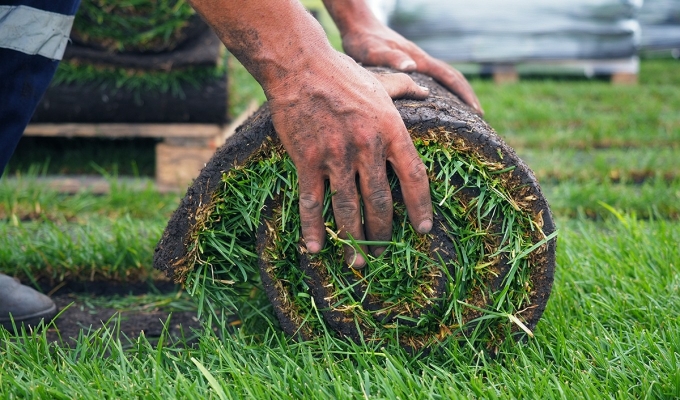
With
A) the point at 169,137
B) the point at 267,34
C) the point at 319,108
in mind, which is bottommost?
the point at 169,137

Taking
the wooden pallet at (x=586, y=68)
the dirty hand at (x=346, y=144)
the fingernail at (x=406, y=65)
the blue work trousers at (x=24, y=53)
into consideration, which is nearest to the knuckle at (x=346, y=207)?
the dirty hand at (x=346, y=144)

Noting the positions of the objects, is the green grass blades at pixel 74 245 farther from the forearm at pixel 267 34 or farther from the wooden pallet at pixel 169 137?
the forearm at pixel 267 34

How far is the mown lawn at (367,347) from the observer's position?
142 cm

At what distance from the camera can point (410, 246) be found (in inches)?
62.7

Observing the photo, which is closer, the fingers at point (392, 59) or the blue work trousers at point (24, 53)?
the blue work trousers at point (24, 53)

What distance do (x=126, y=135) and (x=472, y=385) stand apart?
93.9 inches

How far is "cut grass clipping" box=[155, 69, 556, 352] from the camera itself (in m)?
1.57

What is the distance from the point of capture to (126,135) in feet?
10.9

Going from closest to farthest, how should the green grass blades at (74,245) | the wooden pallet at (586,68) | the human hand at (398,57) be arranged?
the human hand at (398,57) → the green grass blades at (74,245) → the wooden pallet at (586,68)

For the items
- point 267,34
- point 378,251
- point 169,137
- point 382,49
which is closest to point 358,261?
point 378,251

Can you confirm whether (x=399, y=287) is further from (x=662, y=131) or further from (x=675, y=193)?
(x=662, y=131)

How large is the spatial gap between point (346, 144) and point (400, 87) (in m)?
0.29

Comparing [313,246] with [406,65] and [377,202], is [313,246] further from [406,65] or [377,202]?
[406,65]

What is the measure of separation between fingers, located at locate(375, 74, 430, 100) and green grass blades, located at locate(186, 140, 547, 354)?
0.15 metres
